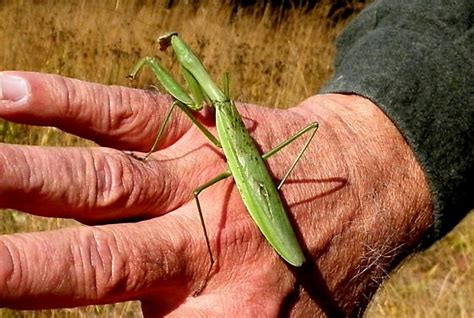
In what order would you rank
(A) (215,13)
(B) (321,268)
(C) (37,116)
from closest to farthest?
A: (C) (37,116) → (B) (321,268) → (A) (215,13)

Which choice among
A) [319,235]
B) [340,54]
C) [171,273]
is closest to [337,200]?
[319,235]

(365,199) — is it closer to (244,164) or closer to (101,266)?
(244,164)

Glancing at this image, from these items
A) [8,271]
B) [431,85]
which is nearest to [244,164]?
[8,271]

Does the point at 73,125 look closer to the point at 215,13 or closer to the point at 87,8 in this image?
the point at 87,8

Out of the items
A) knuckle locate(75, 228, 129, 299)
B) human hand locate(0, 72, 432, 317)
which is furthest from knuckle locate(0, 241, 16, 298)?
knuckle locate(75, 228, 129, 299)

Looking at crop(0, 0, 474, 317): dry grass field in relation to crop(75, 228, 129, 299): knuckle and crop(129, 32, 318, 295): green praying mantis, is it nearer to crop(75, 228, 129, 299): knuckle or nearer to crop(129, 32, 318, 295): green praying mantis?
crop(129, 32, 318, 295): green praying mantis

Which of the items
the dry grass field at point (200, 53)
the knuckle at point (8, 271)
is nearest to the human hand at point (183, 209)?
the knuckle at point (8, 271)
